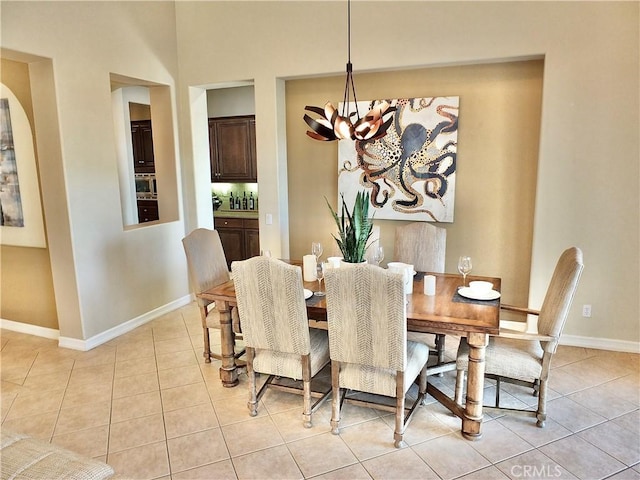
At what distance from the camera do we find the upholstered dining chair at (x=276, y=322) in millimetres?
2410

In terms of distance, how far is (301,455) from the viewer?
7.86ft

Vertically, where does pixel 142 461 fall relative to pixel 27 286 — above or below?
below

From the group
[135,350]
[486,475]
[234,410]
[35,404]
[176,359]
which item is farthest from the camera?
[135,350]

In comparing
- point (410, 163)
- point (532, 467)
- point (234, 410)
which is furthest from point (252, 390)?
point (410, 163)

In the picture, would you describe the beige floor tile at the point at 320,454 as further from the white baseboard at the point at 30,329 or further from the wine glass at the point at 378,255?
the white baseboard at the point at 30,329

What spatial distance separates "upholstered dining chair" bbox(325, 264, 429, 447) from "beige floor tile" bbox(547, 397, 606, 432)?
99cm

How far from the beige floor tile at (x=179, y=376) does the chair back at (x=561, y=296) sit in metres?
2.41

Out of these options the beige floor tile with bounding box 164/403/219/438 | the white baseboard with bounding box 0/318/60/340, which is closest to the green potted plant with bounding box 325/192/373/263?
the beige floor tile with bounding box 164/403/219/438

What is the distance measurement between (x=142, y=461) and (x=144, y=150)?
5.21 metres

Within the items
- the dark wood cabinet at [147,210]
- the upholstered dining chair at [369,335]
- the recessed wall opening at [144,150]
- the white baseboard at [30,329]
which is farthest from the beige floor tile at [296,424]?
the dark wood cabinet at [147,210]

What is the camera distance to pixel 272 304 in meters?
2.48

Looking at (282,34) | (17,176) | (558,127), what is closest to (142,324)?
(17,176)

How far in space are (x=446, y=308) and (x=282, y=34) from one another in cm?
312

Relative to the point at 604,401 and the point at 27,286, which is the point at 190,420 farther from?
the point at 604,401
